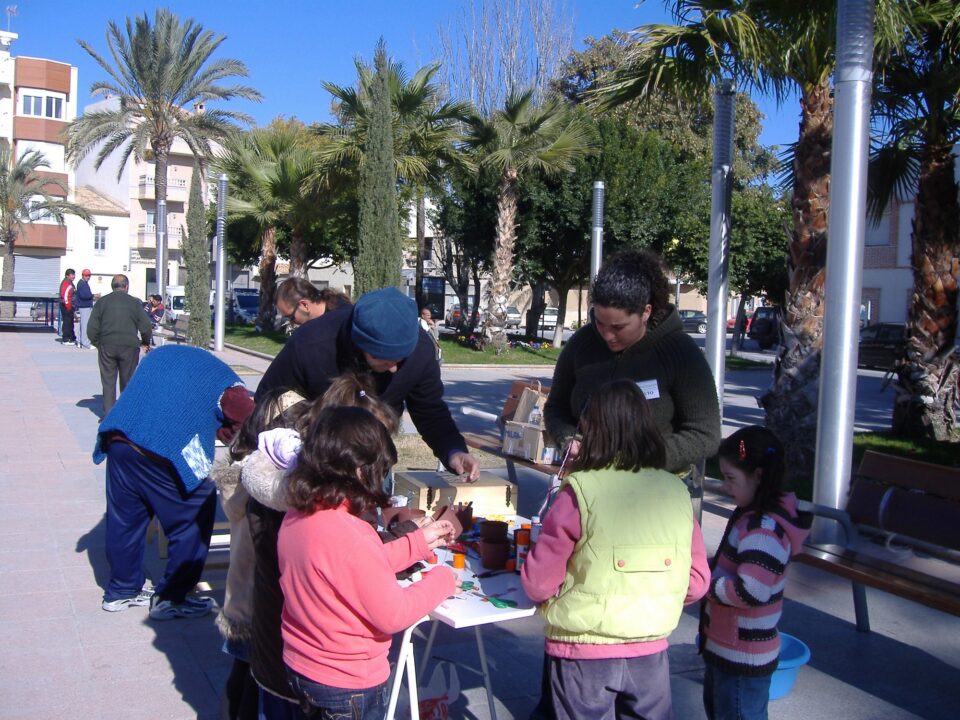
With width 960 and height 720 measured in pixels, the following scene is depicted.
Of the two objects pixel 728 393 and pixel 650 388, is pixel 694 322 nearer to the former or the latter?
pixel 728 393

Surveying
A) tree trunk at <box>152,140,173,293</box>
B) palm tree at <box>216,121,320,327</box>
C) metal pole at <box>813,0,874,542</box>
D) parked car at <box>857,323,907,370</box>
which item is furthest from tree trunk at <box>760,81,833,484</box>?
tree trunk at <box>152,140,173,293</box>

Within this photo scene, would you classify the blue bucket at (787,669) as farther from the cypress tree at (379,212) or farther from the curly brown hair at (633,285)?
the cypress tree at (379,212)

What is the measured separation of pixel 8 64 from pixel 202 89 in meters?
24.8

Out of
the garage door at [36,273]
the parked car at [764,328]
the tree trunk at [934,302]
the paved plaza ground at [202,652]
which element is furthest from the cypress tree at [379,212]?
the garage door at [36,273]

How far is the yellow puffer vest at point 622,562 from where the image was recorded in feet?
8.40

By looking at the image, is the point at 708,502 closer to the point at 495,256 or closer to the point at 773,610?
the point at 773,610

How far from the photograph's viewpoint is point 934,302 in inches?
410

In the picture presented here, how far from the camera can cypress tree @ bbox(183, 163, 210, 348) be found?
76.0 feet

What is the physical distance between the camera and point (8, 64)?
4850 centimetres

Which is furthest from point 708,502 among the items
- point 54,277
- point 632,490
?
point 54,277

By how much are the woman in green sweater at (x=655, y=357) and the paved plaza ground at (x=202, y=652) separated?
51.9 inches

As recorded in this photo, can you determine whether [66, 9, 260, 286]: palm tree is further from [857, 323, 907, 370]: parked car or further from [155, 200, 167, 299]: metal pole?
[857, 323, 907, 370]: parked car

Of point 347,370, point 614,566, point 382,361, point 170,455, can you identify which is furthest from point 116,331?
point 614,566

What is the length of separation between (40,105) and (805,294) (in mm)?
51357
